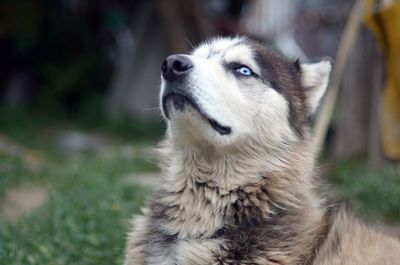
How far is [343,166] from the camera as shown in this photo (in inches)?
343

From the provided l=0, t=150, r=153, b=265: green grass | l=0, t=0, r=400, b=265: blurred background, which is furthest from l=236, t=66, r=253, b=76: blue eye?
l=0, t=150, r=153, b=265: green grass

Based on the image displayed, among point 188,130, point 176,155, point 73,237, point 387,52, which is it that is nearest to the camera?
point 188,130

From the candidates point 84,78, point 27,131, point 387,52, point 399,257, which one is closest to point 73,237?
point 399,257

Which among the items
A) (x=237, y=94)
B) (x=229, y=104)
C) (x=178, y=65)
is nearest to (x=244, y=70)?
(x=237, y=94)

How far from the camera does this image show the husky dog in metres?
4.09

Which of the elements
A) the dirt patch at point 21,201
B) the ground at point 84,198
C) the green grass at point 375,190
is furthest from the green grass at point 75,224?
the green grass at point 375,190

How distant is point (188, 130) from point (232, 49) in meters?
0.64

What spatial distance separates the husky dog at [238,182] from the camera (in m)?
4.09

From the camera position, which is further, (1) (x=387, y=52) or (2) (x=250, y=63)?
(1) (x=387, y=52)

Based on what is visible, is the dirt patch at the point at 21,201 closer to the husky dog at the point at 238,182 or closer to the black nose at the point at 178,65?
the husky dog at the point at 238,182

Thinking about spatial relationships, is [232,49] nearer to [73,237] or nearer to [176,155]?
[176,155]

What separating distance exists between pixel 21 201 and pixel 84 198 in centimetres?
86

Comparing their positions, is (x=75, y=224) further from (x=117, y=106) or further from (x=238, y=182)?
(x=117, y=106)

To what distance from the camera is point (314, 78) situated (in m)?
4.92
